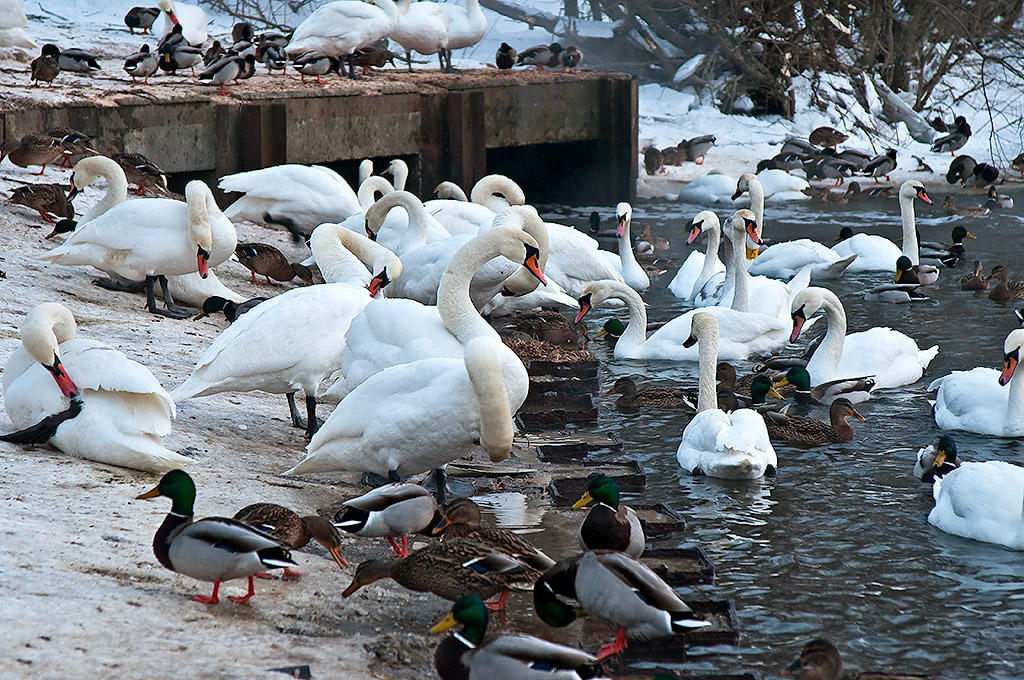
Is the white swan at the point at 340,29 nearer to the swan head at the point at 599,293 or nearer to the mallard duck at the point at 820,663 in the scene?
the swan head at the point at 599,293

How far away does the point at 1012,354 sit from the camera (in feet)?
26.2

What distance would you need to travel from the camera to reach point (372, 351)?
22.8ft

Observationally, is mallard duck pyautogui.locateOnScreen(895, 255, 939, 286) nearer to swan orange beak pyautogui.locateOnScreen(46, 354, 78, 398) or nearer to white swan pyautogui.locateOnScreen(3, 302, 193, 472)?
white swan pyautogui.locateOnScreen(3, 302, 193, 472)

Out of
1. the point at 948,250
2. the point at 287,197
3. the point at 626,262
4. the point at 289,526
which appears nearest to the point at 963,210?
the point at 948,250

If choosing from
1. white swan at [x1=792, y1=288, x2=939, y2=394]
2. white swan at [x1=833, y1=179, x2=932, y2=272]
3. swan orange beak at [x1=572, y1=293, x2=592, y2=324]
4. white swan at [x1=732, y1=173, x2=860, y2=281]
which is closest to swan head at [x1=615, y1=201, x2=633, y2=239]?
white swan at [x1=732, y1=173, x2=860, y2=281]

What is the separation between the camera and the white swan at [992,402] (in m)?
7.93

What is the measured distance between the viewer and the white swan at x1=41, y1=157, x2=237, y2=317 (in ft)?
30.3

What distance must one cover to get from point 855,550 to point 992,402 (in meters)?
2.65

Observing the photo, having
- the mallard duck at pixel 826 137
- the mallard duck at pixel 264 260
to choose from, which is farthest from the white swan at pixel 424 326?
the mallard duck at pixel 826 137

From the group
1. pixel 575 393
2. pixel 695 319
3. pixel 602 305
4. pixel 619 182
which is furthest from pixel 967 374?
pixel 619 182

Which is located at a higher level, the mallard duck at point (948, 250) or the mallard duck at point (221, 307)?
the mallard duck at point (221, 307)

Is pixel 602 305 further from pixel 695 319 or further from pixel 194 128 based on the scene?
pixel 194 128

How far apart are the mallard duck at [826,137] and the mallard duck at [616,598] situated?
758 inches

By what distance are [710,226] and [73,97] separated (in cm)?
706
